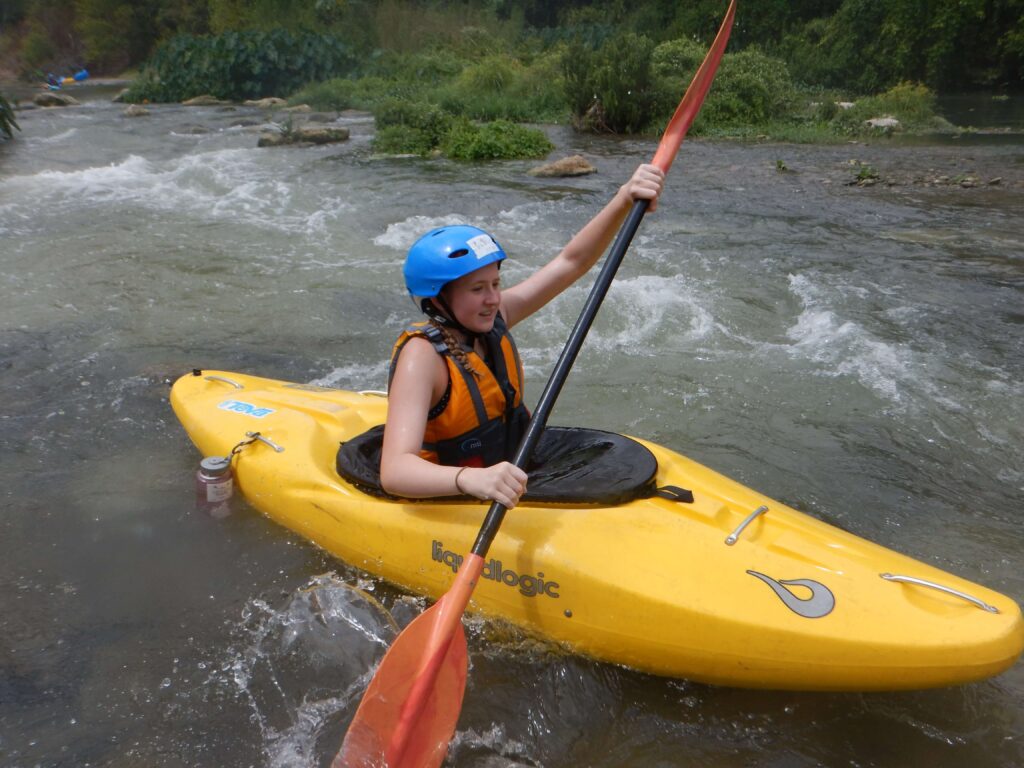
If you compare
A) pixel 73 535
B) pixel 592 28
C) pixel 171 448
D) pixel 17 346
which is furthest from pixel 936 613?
pixel 592 28

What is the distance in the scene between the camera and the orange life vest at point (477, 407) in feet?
7.55

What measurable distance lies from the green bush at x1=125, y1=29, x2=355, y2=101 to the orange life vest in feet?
64.2

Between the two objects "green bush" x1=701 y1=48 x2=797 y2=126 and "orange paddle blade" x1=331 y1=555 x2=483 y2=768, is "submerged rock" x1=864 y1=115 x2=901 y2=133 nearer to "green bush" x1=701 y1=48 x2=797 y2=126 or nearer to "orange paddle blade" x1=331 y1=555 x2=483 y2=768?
"green bush" x1=701 y1=48 x2=797 y2=126

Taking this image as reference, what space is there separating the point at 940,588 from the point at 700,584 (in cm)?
57

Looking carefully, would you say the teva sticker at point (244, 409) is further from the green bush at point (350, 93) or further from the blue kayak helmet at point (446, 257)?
the green bush at point (350, 93)

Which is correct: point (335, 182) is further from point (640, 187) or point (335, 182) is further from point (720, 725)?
point (720, 725)

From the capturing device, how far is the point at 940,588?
6.63ft

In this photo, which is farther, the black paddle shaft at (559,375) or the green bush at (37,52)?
the green bush at (37,52)

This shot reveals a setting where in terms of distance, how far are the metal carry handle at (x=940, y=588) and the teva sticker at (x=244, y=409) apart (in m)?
2.35

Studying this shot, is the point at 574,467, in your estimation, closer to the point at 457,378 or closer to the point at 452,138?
the point at 457,378

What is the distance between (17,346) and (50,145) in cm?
864

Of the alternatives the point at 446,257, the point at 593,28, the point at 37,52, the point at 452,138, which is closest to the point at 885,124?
the point at 452,138

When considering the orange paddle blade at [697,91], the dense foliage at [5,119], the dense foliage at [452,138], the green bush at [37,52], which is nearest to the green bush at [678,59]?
the dense foliage at [452,138]

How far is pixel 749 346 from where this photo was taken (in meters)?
4.81
